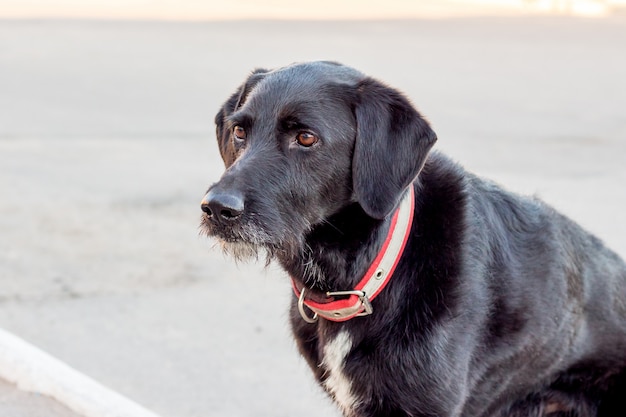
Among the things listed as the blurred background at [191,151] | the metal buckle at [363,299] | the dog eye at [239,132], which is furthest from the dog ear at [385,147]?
the blurred background at [191,151]

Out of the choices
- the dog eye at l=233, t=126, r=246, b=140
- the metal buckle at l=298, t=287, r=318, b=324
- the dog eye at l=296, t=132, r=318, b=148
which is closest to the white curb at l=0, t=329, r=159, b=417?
the metal buckle at l=298, t=287, r=318, b=324

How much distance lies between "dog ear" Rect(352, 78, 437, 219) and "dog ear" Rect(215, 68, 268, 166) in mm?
520

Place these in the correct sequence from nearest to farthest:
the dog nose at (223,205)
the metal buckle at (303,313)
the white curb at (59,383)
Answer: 1. the dog nose at (223,205)
2. the metal buckle at (303,313)
3. the white curb at (59,383)

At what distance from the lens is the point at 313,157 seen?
10.8 feet

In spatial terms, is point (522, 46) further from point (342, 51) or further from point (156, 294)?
point (156, 294)

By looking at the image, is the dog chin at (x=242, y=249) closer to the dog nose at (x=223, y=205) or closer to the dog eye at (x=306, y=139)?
the dog nose at (x=223, y=205)

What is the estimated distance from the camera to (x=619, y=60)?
1412cm

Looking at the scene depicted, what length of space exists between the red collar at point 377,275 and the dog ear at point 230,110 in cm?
68

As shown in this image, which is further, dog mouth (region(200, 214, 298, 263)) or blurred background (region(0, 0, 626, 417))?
blurred background (region(0, 0, 626, 417))

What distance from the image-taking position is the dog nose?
312 centimetres

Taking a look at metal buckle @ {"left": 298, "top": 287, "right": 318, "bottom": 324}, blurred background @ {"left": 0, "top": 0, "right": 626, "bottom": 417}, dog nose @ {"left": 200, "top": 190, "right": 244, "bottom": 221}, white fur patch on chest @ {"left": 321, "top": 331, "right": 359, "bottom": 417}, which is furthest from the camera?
blurred background @ {"left": 0, "top": 0, "right": 626, "bottom": 417}

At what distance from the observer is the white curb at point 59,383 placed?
12.7 ft

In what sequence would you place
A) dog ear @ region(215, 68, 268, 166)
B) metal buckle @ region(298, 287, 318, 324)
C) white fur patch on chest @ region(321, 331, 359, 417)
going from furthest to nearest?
dog ear @ region(215, 68, 268, 166)
metal buckle @ region(298, 287, 318, 324)
white fur patch on chest @ region(321, 331, 359, 417)

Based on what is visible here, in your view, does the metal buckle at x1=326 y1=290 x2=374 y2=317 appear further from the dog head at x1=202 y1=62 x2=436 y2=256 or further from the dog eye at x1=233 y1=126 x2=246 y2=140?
the dog eye at x1=233 y1=126 x2=246 y2=140
